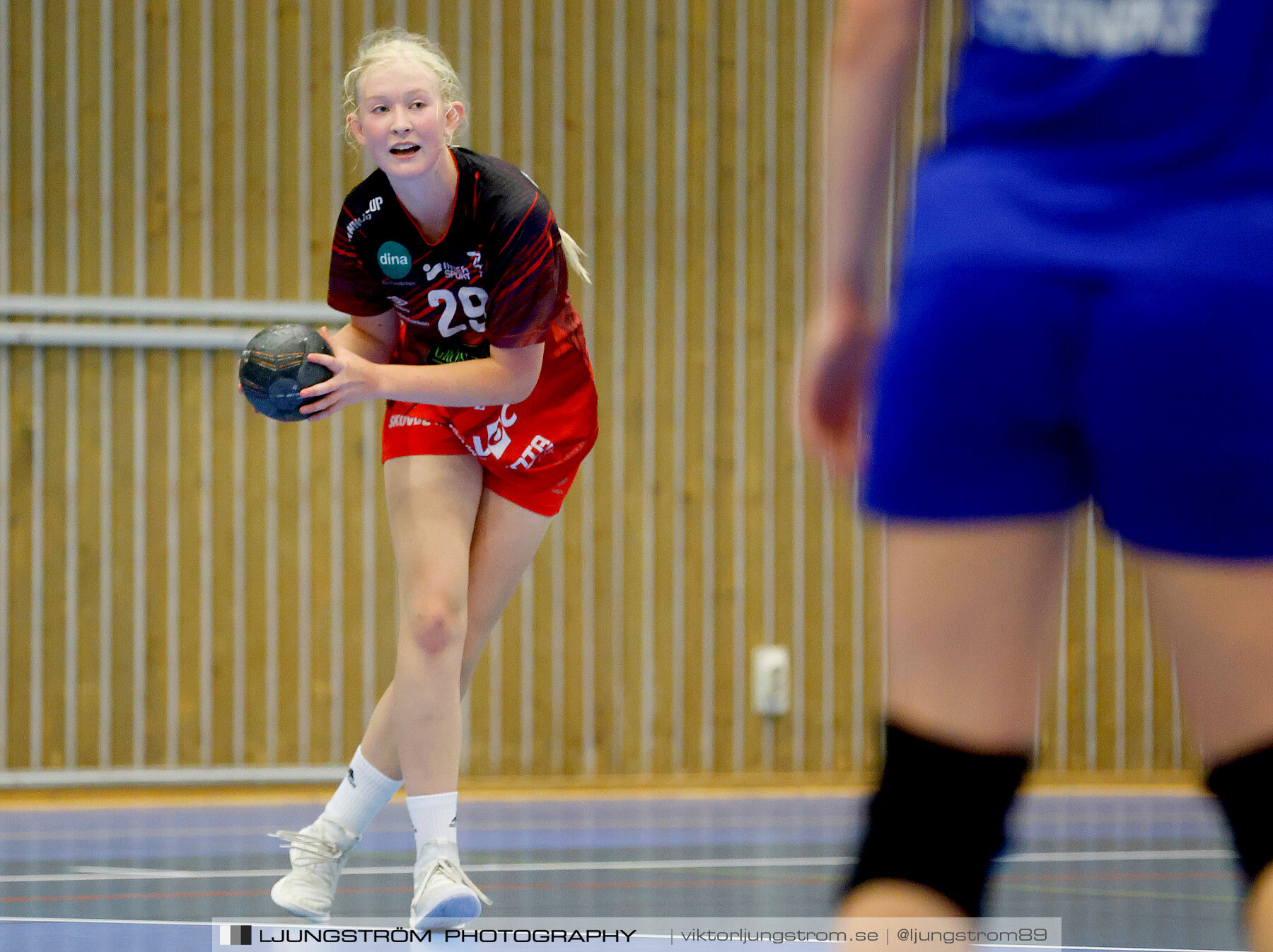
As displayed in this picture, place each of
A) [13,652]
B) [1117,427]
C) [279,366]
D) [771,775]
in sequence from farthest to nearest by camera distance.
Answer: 1. [771,775]
2. [13,652]
3. [279,366]
4. [1117,427]

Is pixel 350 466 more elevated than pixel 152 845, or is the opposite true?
pixel 350 466

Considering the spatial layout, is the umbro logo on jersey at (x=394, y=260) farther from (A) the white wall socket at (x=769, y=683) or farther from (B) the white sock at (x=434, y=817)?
(A) the white wall socket at (x=769, y=683)

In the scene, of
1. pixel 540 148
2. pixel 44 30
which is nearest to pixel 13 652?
pixel 44 30

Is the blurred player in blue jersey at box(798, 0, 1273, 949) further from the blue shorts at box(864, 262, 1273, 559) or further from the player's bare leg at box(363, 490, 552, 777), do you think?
the player's bare leg at box(363, 490, 552, 777)

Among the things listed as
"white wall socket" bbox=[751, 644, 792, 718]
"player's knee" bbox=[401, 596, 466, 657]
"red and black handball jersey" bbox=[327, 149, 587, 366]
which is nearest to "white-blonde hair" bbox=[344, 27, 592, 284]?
"red and black handball jersey" bbox=[327, 149, 587, 366]

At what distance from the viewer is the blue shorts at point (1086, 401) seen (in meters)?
0.91

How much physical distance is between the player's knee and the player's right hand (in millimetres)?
1885

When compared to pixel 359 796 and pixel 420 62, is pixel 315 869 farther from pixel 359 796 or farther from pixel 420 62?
pixel 420 62

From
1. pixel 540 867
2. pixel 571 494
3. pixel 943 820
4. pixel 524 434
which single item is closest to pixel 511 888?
pixel 540 867

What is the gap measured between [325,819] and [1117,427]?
240 centimetres

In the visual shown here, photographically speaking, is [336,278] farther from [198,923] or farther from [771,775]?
[771,775]

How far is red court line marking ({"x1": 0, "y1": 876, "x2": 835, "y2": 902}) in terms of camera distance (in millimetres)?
3551

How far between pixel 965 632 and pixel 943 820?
0.13 metres

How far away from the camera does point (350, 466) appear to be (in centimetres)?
684
